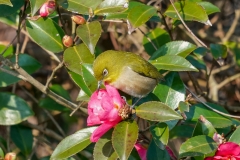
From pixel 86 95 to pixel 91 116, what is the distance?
447 millimetres

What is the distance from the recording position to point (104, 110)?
156cm

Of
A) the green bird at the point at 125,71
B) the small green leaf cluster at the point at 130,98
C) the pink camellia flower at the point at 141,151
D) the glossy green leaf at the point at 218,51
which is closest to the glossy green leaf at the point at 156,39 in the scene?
the small green leaf cluster at the point at 130,98

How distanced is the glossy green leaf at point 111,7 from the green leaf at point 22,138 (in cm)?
99

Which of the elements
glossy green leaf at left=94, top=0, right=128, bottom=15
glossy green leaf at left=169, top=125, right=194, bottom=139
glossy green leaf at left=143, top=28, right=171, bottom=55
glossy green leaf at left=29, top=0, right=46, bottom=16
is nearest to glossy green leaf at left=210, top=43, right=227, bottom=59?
glossy green leaf at left=143, top=28, right=171, bottom=55

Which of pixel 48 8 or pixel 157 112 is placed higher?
pixel 48 8

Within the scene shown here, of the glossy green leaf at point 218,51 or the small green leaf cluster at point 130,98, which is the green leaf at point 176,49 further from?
the glossy green leaf at point 218,51

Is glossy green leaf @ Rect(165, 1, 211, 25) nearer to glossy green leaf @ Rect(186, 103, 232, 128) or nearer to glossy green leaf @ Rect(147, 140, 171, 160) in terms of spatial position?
glossy green leaf @ Rect(186, 103, 232, 128)

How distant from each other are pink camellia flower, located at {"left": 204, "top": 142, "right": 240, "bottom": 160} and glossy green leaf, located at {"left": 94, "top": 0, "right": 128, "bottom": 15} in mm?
665

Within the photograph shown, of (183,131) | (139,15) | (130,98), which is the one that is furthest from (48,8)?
(183,131)

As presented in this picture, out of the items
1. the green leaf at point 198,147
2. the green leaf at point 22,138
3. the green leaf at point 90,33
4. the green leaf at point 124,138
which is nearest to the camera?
the green leaf at point 124,138

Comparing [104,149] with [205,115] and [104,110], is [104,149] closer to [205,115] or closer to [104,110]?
[104,110]

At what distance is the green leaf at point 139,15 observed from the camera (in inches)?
79.0

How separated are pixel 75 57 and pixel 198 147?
2.05ft

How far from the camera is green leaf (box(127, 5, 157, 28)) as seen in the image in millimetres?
2006
